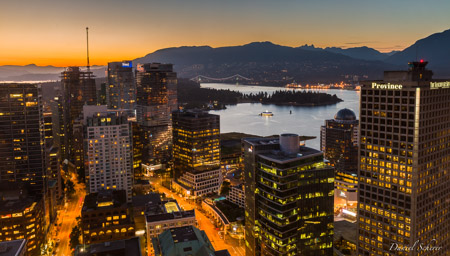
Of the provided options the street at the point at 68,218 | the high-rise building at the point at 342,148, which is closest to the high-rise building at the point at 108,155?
the street at the point at 68,218

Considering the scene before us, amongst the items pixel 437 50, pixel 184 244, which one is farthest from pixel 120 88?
pixel 184 244

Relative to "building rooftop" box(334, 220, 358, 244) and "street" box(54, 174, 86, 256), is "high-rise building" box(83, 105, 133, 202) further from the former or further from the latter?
"building rooftop" box(334, 220, 358, 244)

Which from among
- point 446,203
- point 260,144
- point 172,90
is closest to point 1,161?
point 260,144

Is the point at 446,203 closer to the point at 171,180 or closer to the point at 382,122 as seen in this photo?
the point at 382,122

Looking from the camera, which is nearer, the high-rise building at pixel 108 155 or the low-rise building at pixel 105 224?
the low-rise building at pixel 105 224

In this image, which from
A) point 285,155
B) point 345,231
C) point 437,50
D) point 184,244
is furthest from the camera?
point 437,50

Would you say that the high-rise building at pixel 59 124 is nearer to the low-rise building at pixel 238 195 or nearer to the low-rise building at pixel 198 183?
the low-rise building at pixel 198 183

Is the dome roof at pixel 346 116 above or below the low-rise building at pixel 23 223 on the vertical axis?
above

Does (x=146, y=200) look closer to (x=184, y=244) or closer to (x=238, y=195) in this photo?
(x=238, y=195)
